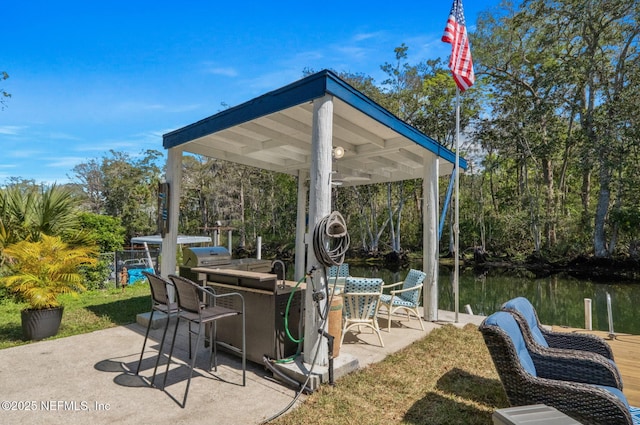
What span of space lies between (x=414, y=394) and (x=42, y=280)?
4471mm

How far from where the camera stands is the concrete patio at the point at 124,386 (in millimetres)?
2453

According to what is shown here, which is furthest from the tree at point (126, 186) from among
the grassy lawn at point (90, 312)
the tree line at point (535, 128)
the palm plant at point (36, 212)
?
the palm plant at point (36, 212)

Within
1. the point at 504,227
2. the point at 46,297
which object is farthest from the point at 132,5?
the point at 504,227

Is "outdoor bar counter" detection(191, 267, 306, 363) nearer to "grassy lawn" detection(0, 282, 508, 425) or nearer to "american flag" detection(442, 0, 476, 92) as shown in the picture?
"grassy lawn" detection(0, 282, 508, 425)

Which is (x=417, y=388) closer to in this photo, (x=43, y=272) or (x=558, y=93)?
(x=43, y=272)

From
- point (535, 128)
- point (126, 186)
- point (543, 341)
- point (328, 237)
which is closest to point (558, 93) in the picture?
point (535, 128)

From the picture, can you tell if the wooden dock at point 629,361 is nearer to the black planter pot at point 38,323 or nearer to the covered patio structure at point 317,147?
the covered patio structure at point 317,147

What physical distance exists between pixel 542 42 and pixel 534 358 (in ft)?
54.0

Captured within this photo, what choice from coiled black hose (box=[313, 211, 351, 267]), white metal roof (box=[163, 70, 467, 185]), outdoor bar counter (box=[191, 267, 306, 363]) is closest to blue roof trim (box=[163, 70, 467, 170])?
white metal roof (box=[163, 70, 467, 185])

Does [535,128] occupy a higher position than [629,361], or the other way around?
[535,128]

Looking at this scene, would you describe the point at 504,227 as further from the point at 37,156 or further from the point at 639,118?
the point at 37,156

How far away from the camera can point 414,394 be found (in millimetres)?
2879

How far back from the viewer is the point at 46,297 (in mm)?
4145

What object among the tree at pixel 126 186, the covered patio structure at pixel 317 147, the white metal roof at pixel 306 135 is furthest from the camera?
the tree at pixel 126 186
